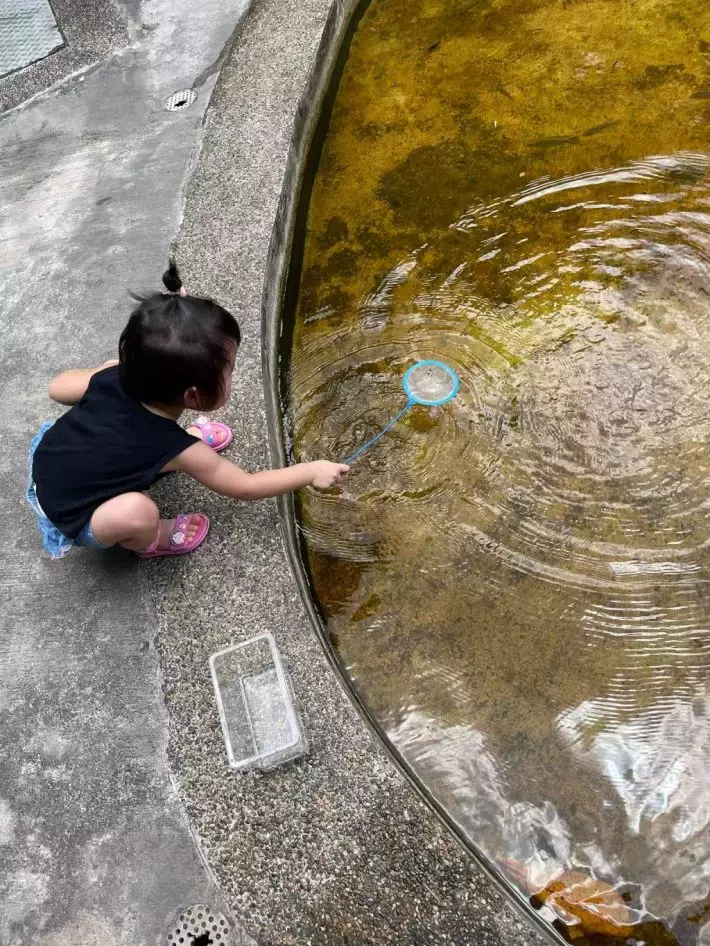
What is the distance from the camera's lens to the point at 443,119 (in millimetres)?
2840

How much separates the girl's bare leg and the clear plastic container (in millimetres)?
343

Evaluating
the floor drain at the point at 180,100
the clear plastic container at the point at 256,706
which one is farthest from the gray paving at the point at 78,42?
the clear plastic container at the point at 256,706

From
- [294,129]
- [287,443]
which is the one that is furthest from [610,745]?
[294,129]

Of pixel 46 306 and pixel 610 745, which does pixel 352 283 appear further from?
pixel 610 745

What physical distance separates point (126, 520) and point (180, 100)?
6.96ft

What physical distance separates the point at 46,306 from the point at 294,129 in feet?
3.76

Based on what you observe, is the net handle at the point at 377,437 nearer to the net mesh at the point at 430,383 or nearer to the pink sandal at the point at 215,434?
the net mesh at the point at 430,383

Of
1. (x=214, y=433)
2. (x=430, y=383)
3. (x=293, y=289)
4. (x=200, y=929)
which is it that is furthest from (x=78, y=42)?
(x=200, y=929)

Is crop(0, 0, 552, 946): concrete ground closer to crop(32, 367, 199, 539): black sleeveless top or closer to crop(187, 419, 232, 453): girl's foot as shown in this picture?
crop(187, 419, 232, 453): girl's foot

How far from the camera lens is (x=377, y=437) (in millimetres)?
2123

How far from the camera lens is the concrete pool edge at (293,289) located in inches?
60.1

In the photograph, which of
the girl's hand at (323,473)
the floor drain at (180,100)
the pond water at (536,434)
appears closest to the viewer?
the pond water at (536,434)

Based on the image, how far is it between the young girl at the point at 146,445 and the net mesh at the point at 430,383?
43 cm

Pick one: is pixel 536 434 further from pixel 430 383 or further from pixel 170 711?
pixel 170 711
